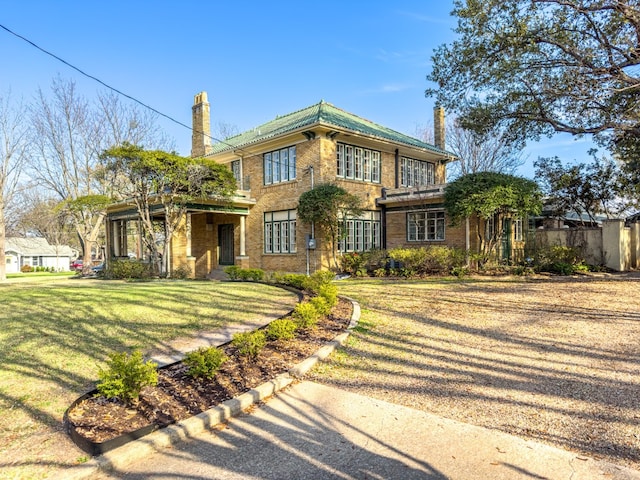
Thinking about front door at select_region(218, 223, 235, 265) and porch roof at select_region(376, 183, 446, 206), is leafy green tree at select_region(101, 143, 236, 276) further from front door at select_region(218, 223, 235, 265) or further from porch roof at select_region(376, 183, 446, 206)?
porch roof at select_region(376, 183, 446, 206)

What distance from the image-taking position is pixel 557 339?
617 cm

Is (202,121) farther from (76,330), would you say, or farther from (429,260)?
(76,330)

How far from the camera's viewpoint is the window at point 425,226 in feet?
59.2

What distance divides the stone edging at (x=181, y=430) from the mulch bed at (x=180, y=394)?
0.39ft

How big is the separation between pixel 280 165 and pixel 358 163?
144 inches

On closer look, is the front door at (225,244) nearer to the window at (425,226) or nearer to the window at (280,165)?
the window at (280,165)

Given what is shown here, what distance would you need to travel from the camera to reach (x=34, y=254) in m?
52.2

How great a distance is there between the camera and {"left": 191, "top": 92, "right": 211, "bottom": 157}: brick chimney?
23.0m

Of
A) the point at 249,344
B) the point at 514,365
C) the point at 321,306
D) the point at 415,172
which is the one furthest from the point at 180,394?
the point at 415,172

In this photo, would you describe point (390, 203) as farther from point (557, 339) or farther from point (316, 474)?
point (316, 474)

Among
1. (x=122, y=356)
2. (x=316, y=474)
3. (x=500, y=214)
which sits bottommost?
(x=316, y=474)

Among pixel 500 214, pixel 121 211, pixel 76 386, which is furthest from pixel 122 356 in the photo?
pixel 121 211

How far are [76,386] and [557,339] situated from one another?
6398mm

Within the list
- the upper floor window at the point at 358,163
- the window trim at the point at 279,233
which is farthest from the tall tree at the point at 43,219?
the upper floor window at the point at 358,163
